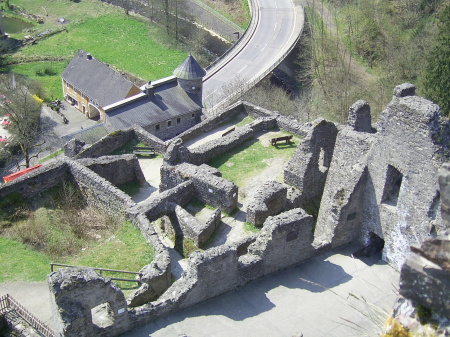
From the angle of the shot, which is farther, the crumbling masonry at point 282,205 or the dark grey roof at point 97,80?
the dark grey roof at point 97,80

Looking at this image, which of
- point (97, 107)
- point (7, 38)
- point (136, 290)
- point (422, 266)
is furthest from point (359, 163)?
point (7, 38)

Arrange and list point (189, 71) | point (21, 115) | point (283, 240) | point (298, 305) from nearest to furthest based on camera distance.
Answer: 1. point (298, 305)
2. point (283, 240)
3. point (189, 71)
4. point (21, 115)

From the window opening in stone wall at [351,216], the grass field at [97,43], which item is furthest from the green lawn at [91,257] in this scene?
the grass field at [97,43]

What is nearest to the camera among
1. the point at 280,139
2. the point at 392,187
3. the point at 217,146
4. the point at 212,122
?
the point at 392,187

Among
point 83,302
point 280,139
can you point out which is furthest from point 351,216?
point 83,302

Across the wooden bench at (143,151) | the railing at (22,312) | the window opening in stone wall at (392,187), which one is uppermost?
the window opening in stone wall at (392,187)

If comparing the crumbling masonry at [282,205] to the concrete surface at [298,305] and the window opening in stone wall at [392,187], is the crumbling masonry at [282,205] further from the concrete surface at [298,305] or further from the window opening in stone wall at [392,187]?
the concrete surface at [298,305]

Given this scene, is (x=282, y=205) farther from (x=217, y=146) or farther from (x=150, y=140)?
(x=150, y=140)

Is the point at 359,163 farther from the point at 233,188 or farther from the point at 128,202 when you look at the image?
the point at 128,202
